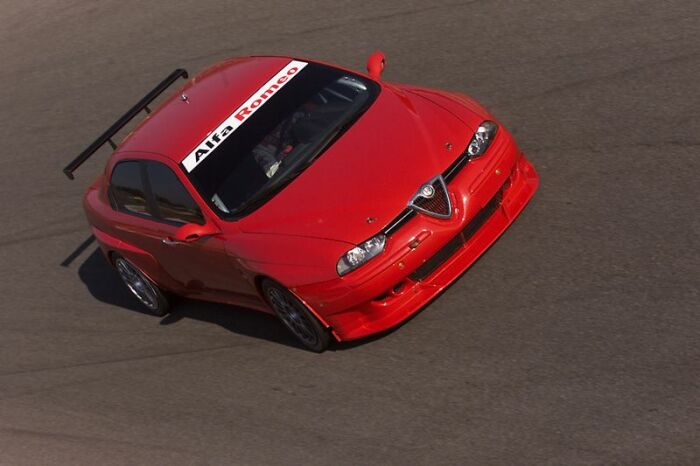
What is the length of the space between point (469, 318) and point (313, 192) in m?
1.32

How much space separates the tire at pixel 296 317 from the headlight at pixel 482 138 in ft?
4.99

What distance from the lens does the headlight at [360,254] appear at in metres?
6.20

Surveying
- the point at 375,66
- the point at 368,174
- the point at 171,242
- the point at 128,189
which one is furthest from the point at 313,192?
the point at 128,189

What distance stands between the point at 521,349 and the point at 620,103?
3.09 metres

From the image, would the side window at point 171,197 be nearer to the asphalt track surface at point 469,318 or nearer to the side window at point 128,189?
the side window at point 128,189

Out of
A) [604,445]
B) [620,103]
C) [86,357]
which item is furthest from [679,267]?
[86,357]

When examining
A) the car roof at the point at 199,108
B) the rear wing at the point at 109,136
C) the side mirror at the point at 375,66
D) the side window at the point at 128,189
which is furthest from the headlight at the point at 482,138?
the rear wing at the point at 109,136

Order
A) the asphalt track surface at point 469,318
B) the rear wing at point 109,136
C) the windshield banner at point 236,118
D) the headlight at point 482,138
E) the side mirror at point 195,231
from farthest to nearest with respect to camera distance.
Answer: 1. the rear wing at point 109,136
2. the windshield banner at point 236,118
3. the side mirror at point 195,231
4. the headlight at point 482,138
5. the asphalt track surface at point 469,318

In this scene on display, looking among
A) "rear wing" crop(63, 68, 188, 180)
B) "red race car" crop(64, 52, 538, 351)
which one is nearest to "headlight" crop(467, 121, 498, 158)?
"red race car" crop(64, 52, 538, 351)

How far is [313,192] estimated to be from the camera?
6.64m

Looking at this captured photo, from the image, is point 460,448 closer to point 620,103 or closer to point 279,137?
point 279,137

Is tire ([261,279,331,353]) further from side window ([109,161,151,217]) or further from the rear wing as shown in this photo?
the rear wing

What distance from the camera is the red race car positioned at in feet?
20.7

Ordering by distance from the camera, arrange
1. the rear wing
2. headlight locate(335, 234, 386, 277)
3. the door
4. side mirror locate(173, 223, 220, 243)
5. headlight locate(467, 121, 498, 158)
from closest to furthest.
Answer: headlight locate(335, 234, 386, 277), headlight locate(467, 121, 498, 158), side mirror locate(173, 223, 220, 243), the door, the rear wing
